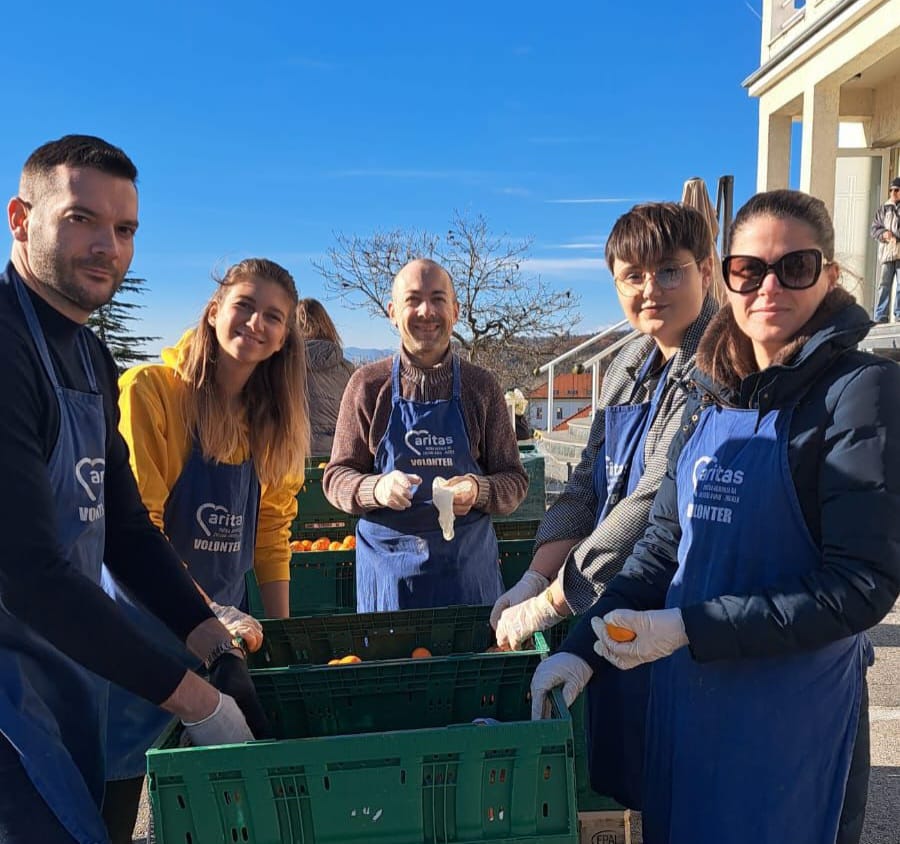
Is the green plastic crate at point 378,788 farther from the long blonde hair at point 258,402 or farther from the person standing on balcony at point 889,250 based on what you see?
the person standing on balcony at point 889,250

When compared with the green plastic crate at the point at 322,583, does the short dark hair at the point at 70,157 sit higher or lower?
higher

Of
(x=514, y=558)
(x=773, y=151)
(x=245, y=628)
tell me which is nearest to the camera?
(x=245, y=628)

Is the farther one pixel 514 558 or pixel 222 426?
pixel 514 558

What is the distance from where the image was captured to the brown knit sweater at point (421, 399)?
316cm

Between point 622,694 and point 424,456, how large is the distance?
4.36 ft

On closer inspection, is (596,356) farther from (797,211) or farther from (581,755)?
(797,211)

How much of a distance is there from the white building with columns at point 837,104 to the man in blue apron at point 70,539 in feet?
36.3

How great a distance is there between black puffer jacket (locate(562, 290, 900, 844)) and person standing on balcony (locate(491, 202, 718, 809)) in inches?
17.3

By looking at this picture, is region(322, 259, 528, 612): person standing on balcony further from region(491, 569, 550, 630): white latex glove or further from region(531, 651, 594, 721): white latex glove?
region(531, 651, 594, 721): white latex glove

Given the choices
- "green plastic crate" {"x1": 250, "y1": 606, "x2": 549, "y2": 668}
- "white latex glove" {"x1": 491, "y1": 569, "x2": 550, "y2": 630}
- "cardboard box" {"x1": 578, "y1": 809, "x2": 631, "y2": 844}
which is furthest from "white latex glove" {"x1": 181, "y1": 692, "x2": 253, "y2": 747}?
"cardboard box" {"x1": 578, "y1": 809, "x2": 631, "y2": 844}

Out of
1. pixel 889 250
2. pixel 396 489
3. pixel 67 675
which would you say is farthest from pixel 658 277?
pixel 889 250

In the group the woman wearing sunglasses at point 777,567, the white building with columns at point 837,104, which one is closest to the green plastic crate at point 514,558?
the woman wearing sunglasses at point 777,567

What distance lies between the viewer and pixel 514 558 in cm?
373

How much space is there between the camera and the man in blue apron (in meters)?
1.40
